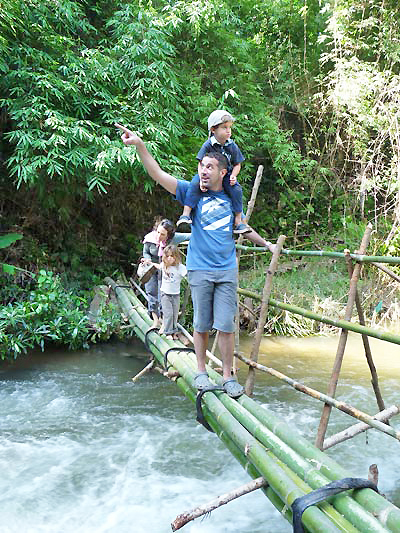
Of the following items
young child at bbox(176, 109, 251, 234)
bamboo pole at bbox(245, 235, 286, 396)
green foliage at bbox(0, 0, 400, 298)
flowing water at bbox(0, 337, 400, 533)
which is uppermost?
green foliage at bbox(0, 0, 400, 298)

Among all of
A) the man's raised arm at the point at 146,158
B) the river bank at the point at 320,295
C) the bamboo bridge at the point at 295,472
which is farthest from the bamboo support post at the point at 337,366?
the river bank at the point at 320,295

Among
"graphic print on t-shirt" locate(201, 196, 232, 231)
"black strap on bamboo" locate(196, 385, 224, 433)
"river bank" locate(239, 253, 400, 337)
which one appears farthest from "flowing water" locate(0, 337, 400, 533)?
"graphic print on t-shirt" locate(201, 196, 232, 231)

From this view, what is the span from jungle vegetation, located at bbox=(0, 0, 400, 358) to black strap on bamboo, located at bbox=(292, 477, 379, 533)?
13.4 feet

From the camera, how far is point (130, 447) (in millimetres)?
3451

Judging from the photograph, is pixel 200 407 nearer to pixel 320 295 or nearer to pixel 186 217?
pixel 186 217

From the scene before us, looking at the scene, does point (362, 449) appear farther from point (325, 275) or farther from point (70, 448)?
point (325, 275)

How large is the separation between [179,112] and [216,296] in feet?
14.6

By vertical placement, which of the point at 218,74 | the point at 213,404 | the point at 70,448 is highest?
the point at 218,74

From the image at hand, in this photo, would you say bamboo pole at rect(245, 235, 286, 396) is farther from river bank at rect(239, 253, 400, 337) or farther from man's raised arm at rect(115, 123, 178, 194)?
river bank at rect(239, 253, 400, 337)

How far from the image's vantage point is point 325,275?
23.8 feet

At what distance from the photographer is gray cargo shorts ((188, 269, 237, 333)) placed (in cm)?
233

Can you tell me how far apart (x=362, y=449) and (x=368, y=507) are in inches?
84.7

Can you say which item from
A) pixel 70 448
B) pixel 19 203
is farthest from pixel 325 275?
pixel 70 448

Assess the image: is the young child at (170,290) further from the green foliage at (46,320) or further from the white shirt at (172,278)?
the green foliage at (46,320)
